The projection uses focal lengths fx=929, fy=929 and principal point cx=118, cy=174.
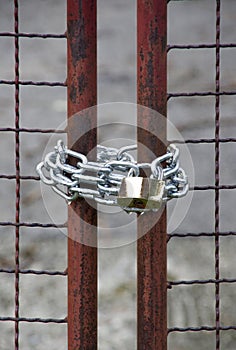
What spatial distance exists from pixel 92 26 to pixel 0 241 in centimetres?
253

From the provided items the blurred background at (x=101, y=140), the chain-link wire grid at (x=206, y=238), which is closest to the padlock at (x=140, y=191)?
the chain-link wire grid at (x=206, y=238)

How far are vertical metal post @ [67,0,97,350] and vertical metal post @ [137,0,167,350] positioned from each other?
6 centimetres

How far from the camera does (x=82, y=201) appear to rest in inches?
46.1

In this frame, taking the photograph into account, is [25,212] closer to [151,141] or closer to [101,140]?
[101,140]

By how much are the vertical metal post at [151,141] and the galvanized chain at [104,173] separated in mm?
36

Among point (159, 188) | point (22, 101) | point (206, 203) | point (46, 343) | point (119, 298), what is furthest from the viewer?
point (22, 101)

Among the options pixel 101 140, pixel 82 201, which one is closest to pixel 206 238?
pixel 101 140

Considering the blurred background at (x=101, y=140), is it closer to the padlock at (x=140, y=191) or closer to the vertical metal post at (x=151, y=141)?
the vertical metal post at (x=151, y=141)

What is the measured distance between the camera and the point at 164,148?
3.81 feet

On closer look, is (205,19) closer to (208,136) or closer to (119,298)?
(208,136)

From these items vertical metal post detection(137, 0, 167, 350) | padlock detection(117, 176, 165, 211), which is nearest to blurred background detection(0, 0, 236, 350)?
vertical metal post detection(137, 0, 167, 350)

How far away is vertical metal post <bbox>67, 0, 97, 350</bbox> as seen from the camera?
45.4 inches

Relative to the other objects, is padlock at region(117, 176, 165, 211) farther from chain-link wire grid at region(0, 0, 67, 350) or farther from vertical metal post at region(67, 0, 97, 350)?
chain-link wire grid at region(0, 0, 67, 350)

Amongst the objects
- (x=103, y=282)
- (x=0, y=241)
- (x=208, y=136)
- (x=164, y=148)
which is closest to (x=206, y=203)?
(x=208, y=136)
